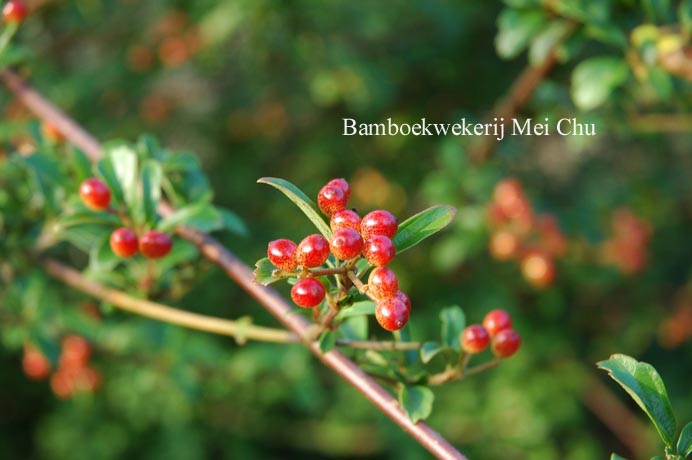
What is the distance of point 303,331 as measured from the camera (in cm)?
89

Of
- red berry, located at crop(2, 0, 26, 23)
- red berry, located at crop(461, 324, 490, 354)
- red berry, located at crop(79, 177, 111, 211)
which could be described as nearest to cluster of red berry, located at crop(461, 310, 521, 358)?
red berry, located at crop(461, 324, 490, 354)

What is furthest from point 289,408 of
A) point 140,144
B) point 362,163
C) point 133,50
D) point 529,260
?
point 140,144

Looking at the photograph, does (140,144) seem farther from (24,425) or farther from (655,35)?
(24,425)

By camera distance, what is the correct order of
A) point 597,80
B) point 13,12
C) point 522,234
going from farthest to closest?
point 522,234
point 597,80
point 13,12

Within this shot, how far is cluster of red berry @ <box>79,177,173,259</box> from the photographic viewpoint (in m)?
0.97

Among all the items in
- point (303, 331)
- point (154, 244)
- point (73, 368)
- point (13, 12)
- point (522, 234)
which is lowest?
point (73, 368)

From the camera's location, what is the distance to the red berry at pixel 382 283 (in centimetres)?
68

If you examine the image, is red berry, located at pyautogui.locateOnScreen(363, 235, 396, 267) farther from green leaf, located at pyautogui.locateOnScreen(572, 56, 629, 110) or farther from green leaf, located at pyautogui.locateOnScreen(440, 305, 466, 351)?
green leaf, located at pyautogui.locateOnScreen(572, 56, 629, 110)

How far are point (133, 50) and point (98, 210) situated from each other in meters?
1.98

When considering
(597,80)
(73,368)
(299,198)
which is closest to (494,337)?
(299,198)

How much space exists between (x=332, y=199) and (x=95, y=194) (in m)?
0.44

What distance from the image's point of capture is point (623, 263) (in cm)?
219

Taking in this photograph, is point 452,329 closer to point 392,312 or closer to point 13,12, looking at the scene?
point 392,312

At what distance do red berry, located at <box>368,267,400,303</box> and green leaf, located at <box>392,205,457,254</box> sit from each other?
0.05m
